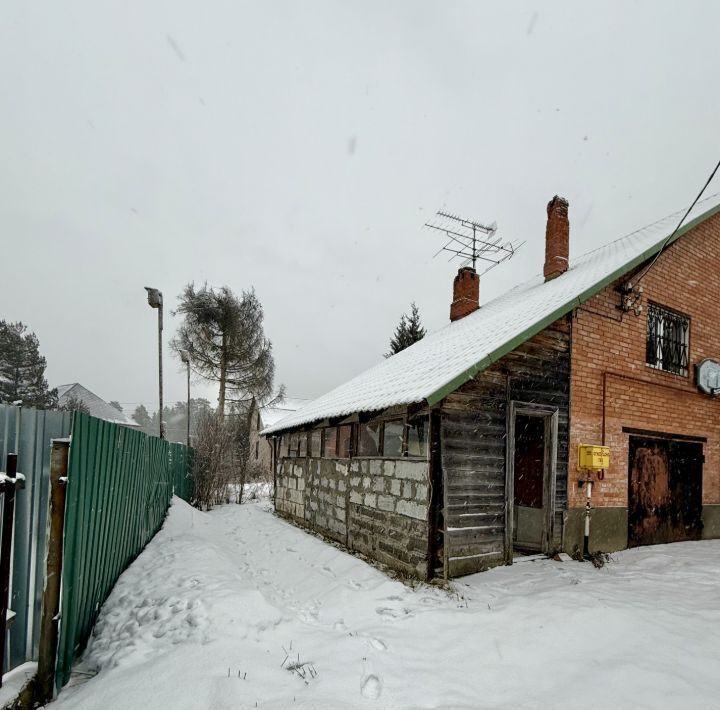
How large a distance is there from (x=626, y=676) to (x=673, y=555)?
558 centimetres

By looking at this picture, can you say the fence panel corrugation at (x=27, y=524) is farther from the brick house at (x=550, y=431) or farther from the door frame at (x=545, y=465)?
the door frame at (x=545, y=465)

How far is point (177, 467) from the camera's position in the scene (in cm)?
1234

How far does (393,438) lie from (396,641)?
10.7ft

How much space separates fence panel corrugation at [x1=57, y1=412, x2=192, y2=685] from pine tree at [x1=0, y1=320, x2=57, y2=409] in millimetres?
39216

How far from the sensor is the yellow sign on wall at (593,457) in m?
7.66

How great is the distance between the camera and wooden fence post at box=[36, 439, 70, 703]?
334 centimetres

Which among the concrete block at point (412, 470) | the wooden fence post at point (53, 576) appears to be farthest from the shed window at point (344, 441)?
the wooden fence post at point (53, 576)

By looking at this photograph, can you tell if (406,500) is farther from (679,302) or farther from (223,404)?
(223,404)

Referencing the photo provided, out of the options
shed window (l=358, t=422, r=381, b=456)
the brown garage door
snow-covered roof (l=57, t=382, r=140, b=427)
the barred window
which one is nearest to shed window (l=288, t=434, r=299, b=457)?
shed window (l=358, t=422, r=381, b=456)

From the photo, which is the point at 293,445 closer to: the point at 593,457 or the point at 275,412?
the point at 593,457

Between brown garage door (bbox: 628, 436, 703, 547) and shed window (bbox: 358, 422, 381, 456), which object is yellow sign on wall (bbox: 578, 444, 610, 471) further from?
shed window (bbox: 358, 422, 381, 456)

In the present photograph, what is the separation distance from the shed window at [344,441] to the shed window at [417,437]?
7.06 feet

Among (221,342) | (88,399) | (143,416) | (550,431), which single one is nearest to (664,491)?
(550,431)

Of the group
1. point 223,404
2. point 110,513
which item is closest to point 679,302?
point 110,513
